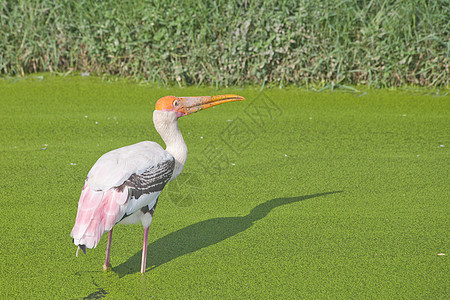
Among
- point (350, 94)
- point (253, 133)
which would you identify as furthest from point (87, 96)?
point (350, 94)

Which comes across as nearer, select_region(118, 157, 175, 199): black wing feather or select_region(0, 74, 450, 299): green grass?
select_region(118, 157, 175, 199): black wing feather

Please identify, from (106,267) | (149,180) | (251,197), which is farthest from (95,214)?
(251,197)

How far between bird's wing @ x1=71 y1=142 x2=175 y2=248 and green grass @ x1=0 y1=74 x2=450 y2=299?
0.95 feet

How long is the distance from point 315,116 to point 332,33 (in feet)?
3.65

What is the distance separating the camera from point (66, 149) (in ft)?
12.9

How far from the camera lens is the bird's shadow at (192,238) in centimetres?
250

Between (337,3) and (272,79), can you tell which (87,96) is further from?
(337,3)

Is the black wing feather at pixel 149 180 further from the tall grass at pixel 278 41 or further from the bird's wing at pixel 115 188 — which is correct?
the tall grass at pixel 278 41

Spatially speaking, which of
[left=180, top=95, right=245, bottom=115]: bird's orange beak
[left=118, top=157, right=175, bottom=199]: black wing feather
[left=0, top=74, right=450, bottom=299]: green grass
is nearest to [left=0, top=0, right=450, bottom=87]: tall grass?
[left=0, top=74, right=450, bottom=299]: green grass

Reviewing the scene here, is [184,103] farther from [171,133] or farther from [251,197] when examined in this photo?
[251,197]

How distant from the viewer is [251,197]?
126 inches

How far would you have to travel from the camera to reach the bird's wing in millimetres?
2127

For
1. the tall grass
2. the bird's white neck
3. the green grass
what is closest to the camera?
the green grass

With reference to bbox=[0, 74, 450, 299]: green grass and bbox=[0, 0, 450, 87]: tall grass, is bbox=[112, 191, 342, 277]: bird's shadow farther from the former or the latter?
bbox=[0, 0, 450, 87]: tall grass
